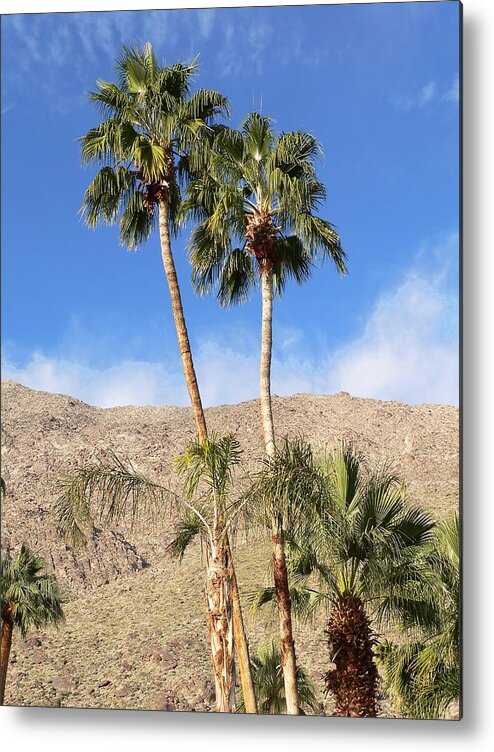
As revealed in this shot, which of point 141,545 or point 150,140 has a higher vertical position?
point 150,140

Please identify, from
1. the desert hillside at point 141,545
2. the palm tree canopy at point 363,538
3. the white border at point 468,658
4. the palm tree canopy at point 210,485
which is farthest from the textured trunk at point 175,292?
the white border at point 468,658

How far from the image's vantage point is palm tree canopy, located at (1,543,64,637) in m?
9.84

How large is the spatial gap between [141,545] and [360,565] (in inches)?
364

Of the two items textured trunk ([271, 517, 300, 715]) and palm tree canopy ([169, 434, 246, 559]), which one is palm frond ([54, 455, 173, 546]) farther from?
textured trunk ([271, 517, 300, 715])

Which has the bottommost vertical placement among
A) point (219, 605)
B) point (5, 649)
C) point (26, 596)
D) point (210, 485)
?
point (5, 649)

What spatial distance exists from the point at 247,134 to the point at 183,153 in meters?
0.57

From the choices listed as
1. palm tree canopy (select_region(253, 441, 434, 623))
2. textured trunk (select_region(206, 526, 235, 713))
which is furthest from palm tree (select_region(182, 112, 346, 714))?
textured trunk (select_region(206, 526, 235, 713))

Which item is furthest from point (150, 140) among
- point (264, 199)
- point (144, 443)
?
point (144, 443)

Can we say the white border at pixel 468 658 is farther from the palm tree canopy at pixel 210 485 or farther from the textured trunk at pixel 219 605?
the palm tree canopy at pixel 210 485

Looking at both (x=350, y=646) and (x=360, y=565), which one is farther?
(x=350, y=646)

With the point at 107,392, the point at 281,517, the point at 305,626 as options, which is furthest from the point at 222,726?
the point at 107,392

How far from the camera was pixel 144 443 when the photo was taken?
66.6 feet

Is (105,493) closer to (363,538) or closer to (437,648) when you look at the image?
(363,538)

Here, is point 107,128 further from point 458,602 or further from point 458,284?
point 458,602
